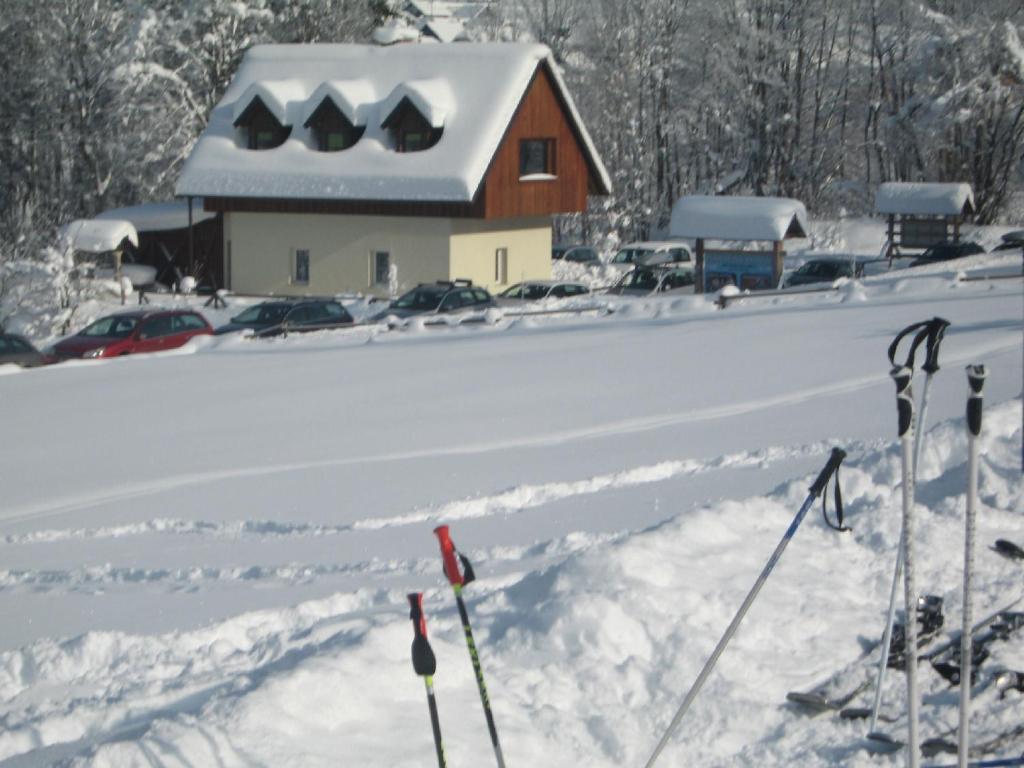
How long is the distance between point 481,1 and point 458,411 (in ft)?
319

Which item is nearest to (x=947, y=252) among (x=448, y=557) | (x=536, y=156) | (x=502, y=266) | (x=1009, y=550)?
(x=536, y=156)

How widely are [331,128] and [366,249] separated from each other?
13.5 feet

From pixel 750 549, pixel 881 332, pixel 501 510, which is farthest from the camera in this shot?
pixel 881 332

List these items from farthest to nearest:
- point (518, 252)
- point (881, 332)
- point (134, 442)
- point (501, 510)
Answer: point (518, 252), point (881, 332), point (134, 442), point (501, 510)

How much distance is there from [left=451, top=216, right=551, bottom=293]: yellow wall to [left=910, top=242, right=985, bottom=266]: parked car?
36.2ft

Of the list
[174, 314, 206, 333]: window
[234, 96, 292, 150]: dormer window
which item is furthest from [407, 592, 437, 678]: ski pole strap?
[234, 96, 292, 150]: dormer window

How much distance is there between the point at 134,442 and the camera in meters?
16.6

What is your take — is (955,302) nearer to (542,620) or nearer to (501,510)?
(501,510)

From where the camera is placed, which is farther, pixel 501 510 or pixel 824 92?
pixel 824 92

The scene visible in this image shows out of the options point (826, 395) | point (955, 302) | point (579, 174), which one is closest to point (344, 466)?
point (826, 395)

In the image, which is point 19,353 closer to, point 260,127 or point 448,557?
point 260,127

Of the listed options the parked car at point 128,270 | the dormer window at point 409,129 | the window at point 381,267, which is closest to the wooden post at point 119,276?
the parked car at point 128,270

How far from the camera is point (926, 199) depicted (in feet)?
139

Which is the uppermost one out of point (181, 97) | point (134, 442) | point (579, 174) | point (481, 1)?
point (481, 1)
